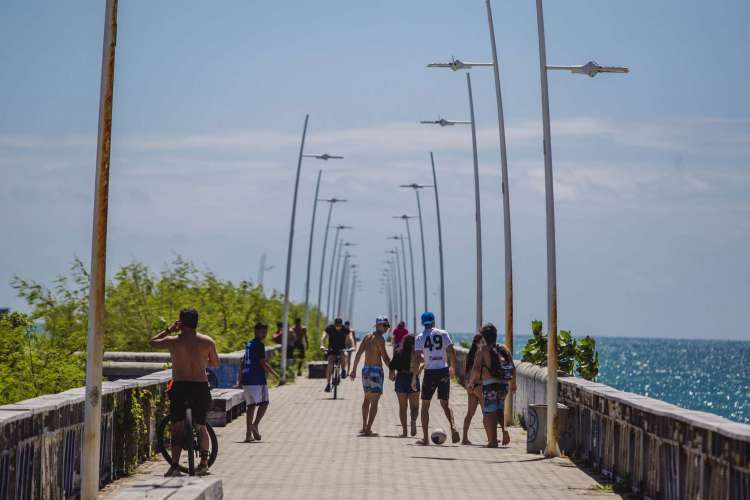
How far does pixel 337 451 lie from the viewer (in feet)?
63.3

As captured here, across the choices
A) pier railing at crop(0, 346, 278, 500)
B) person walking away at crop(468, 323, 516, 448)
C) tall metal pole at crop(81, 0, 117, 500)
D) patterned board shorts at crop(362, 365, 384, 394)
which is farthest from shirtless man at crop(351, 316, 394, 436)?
tall metal pole at crop(81, 0, 117, 500)

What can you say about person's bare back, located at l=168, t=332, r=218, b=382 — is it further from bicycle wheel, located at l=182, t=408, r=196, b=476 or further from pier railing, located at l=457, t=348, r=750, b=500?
pier railing, located at l=457, t=348, r=750, b=500

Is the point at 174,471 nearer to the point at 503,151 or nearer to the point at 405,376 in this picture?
the point at 405,376

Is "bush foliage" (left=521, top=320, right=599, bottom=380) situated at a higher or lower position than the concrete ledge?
higher

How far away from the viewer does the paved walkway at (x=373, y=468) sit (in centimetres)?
1462

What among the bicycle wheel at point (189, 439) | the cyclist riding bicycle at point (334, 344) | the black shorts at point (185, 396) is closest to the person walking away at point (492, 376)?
the black shorts at point (185, 396)

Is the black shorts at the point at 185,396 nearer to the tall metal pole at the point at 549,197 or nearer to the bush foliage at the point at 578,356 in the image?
the tall metal pole at the point at 549,197

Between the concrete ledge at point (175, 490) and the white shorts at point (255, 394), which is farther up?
the white shorts at point (255, 394)

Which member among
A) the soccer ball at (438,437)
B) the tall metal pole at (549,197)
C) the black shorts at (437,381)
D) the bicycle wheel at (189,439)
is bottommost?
the soccer ball at (438,437)

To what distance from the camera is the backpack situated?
66.1 ft

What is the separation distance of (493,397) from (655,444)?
636 centimetres

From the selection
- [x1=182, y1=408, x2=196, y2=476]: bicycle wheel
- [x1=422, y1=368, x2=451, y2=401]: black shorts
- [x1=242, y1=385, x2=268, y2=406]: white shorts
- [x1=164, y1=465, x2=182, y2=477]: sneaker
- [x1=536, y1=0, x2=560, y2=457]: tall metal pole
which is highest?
[x1=536, y1=0, x2=560, y2=457]: tall metal pole

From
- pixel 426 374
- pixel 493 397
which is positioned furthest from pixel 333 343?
pixel 493 397

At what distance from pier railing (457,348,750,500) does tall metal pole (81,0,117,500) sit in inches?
208
